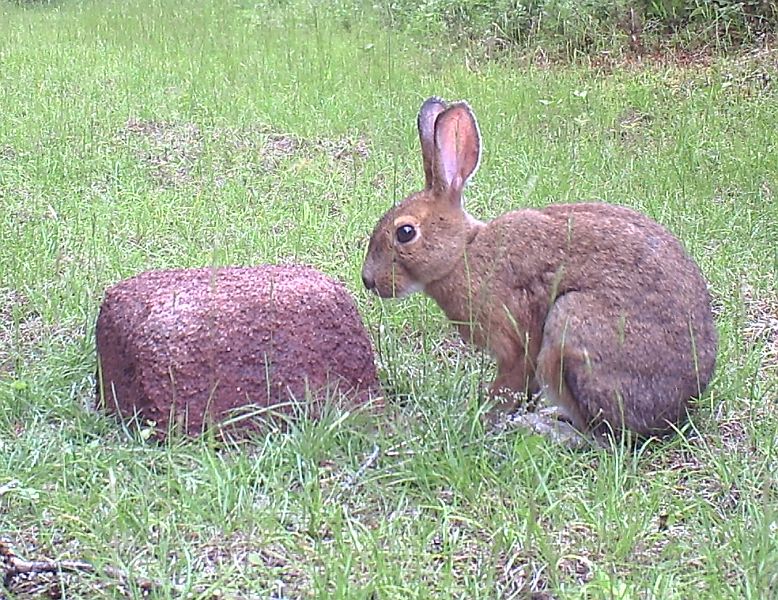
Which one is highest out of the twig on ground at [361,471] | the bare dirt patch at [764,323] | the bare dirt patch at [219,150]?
the bare dirt patch at [219,150]

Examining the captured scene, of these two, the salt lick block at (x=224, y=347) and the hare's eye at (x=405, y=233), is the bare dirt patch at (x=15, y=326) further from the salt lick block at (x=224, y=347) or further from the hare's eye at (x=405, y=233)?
the hare's eye at (x=405, y=233)

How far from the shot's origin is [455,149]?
3.80 metres

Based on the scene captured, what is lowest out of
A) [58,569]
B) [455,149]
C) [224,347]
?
[58,569]

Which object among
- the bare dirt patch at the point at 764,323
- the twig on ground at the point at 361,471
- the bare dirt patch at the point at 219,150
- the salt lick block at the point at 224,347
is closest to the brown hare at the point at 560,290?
the salt lick block at the point at 224,347

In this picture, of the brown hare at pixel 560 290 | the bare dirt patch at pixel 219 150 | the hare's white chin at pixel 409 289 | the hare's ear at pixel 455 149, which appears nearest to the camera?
the brown hare at pixel 560 290

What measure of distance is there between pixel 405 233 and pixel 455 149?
1.06ft

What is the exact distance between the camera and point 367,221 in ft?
17.9

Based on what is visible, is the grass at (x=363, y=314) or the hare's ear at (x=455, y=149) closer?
the grass at (x=363, y=314)

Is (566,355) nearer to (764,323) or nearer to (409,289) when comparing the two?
(409,289)

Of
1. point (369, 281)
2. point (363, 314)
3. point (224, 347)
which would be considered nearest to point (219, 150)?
point (363, 314)

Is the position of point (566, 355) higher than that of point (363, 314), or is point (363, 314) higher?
point (566, 355)

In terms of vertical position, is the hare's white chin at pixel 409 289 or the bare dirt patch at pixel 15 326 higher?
the hare's white chin at pixel 409 289

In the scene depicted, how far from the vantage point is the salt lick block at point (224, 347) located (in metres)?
3.43

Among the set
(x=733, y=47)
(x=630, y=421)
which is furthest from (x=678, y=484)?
(x=733, y=47)
